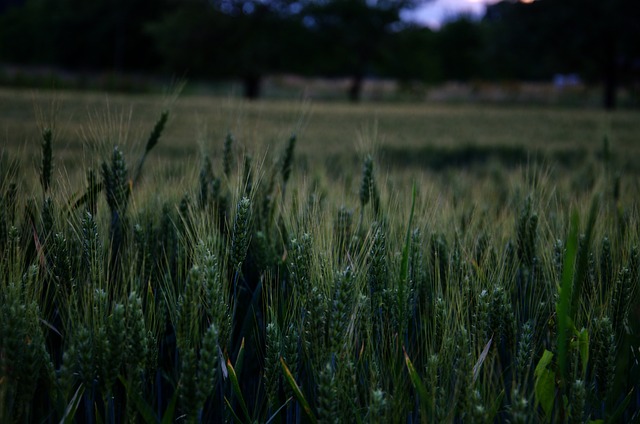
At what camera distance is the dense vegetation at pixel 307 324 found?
3.53ft

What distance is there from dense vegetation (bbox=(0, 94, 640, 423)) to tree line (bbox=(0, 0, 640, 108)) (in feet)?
65.9

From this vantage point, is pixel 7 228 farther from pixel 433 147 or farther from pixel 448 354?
pixel 433 147

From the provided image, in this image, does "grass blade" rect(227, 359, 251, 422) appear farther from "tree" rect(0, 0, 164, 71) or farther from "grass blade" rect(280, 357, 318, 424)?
"tree" rect(0, 0, 164, 71)

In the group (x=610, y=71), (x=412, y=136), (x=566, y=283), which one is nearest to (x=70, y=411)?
(x=566, y=283)

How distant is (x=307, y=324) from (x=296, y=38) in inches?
1147

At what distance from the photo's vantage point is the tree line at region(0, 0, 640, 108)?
22797 millimetres

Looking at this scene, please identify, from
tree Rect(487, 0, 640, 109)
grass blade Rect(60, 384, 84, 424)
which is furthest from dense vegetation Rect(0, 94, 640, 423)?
tree Rect(487, 0, 640, 109)

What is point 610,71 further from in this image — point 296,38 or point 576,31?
point 296,38

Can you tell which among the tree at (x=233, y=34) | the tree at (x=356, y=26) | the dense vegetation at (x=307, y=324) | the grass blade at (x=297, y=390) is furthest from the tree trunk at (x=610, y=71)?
the grass blade at (x=297, y=390)

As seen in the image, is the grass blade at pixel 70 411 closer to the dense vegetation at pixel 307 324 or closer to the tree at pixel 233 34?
the dense vegetation at pixel 307 324

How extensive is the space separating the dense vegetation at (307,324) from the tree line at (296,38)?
20099mm

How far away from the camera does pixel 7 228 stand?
1453mm

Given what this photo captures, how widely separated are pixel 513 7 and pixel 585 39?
338 cm

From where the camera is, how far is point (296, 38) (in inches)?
1145
